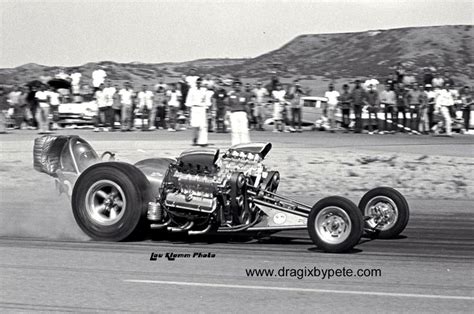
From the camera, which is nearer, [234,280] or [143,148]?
[234,280]

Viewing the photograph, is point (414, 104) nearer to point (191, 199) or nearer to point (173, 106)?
point (173, 106)

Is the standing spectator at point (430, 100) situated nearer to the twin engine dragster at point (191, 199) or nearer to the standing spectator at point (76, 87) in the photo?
the standing spectator at point (76, 87)

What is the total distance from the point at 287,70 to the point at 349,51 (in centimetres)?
578

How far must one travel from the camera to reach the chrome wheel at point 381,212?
956 cm

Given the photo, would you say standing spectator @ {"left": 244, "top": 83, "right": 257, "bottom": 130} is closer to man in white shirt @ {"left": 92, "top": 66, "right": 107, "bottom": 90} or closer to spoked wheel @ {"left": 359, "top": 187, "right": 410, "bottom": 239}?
man in white shirt @ {"left": 92, "top": 66, "right": 107, "bottom": 90}

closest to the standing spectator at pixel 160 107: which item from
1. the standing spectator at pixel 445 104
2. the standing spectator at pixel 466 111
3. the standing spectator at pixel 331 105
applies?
the standing spectator at pixel 331 105

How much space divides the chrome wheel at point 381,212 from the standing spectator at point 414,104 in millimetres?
16115

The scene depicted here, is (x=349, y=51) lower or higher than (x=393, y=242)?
higher

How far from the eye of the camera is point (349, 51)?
5744 centimetres

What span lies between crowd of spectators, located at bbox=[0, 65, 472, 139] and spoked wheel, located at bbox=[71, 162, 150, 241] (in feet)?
48.2

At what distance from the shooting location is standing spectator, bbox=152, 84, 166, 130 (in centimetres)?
2736

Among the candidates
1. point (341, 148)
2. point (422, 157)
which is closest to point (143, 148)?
point (341, 148)

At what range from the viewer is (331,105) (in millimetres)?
27047

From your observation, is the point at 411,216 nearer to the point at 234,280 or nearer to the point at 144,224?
the point at 144,224
